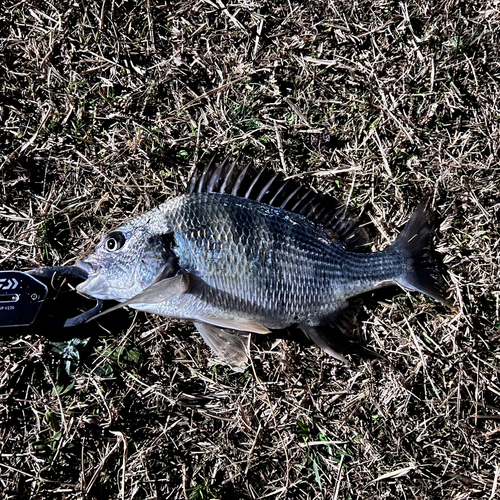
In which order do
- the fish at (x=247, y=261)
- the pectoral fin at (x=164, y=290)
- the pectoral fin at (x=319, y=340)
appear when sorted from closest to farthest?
1. the pectoral fin at (x=164, y=290)
2. the fish at (x=247, y=261)
3. the pectoral fin at (x=319, y=340)

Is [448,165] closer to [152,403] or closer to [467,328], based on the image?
[467,328]

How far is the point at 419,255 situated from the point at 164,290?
5.54ft

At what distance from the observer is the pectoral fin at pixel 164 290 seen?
2441 mm

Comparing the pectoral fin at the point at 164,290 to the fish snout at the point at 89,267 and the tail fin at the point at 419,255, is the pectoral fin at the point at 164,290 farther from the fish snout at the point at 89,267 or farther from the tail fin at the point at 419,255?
the tail fin at the point at 419,255

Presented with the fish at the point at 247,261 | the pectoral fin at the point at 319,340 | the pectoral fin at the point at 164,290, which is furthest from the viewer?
the pectoral fin at the point at 319,340

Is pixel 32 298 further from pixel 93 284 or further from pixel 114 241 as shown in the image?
pixel 114 241

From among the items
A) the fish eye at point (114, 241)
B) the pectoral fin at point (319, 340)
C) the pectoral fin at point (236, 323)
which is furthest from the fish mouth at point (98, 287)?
the pectoral fin at point (319, 340)

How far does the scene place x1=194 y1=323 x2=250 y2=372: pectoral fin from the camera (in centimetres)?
279

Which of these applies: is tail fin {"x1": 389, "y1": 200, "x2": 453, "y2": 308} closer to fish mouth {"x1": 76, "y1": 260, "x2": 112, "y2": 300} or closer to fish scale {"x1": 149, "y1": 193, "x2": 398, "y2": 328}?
fish scale {"x1": 149, "y1": 193, "x2": 398, "y2": 328}

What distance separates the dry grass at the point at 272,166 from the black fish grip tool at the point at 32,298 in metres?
0.20

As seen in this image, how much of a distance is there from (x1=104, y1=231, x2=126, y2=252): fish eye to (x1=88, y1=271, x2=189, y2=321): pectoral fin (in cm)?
32

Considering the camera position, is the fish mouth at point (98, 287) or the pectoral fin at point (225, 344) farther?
the pectoral fin at point (225, 344)

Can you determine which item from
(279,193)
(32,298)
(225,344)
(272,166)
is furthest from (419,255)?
(32,298)

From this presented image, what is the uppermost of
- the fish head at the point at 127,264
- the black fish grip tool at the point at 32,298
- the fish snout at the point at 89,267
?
the fish head at the point at 127,264
